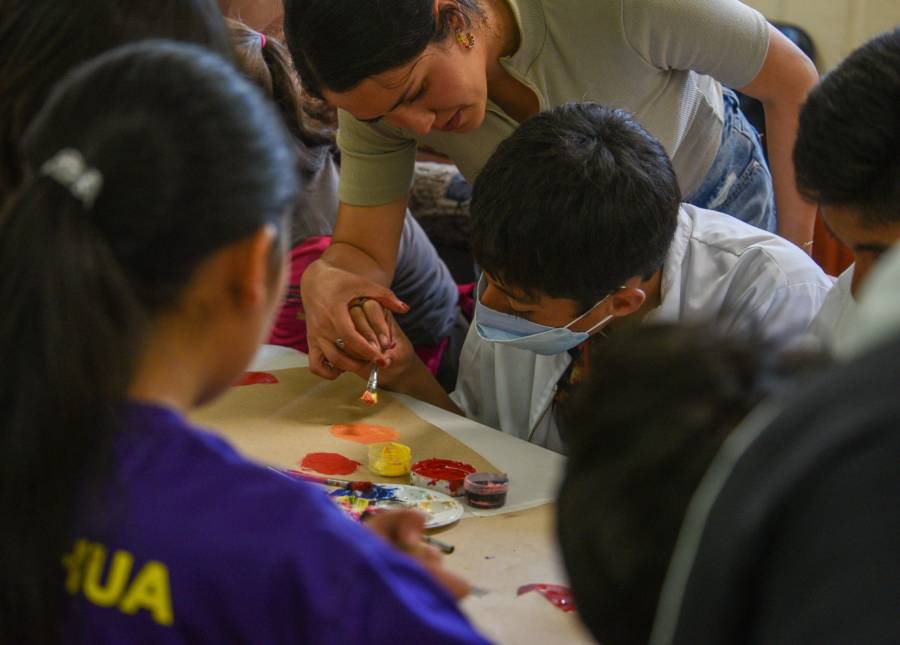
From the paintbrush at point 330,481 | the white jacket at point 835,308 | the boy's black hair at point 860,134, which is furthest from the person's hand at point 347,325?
the boy's black hair at point 860,134

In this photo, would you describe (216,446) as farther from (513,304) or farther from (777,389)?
(513,304)

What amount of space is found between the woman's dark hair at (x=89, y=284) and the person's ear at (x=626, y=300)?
34.7 inches

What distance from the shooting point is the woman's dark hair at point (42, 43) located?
4.09 ft

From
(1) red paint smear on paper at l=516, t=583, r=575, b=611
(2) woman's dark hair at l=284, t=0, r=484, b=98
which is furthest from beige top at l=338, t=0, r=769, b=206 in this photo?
(1) red paint smear on paper at l=516, t=583, r=575, b=611

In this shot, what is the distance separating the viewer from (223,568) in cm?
74

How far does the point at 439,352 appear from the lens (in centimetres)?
240

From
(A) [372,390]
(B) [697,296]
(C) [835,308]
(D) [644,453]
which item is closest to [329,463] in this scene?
(A) [372,390]

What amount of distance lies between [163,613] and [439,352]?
167cm

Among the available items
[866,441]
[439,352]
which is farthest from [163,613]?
[439,352]

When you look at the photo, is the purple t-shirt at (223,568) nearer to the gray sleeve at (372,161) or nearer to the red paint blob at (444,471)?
the red paint blob at (444,471)

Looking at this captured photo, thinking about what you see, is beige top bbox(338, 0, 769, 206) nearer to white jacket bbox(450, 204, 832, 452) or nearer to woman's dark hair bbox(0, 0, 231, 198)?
white jacket bbox(450, 204, 832, 452)

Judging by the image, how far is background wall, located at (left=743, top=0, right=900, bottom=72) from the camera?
3451 millimetres

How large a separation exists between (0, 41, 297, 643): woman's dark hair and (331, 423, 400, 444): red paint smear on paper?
3.05 feet

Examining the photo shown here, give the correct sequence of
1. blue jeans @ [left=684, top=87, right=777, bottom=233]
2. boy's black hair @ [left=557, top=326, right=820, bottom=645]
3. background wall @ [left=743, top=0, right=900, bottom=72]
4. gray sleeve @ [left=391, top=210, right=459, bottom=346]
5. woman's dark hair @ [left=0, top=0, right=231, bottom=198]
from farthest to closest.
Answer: background wall @ [left=743, top=0, right=900, bottom=72] < gray sleeve @ [left=391, top=210, right=459, bottom=346] < blue jeans @ [left=684, top=87, right=777, bottom=233] < woman's dark hair @ [left=0, top=0, right=231, bottom=198] < boy's black hair @ [left=557, top=326, right=820, bottom=645]
